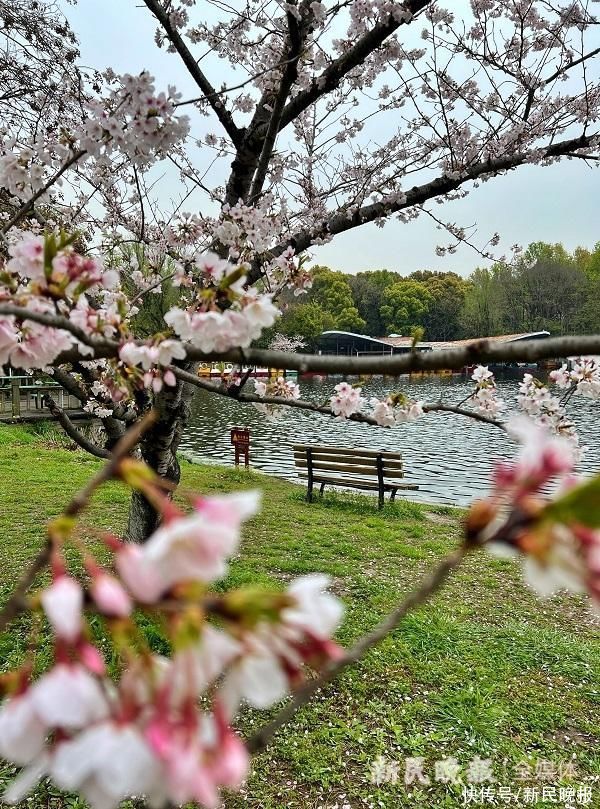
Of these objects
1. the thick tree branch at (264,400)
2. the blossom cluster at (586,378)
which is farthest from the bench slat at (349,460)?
the thick tree branch at (264,400)

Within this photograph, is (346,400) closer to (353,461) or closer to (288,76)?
(288,76)

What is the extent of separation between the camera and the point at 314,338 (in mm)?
48594

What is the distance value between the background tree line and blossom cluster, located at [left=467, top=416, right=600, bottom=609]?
142ft

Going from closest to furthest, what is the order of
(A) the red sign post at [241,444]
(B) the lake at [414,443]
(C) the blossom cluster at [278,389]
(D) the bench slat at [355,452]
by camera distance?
1. (C) the blossom cluster at [278,389]
2. (D) the bench slat at [355,452]
3. (B) the lake at [414,443]
4. (A) the red sign post at [241,444]

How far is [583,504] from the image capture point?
359 millimetres

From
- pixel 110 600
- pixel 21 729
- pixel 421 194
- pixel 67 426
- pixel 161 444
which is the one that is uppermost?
pixel 421 194

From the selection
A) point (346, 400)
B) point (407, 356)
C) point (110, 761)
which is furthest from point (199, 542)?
point (346, 400)

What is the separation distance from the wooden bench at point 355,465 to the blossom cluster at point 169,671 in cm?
827

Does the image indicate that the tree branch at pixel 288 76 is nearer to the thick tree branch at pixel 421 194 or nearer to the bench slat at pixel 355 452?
the thick tree branch at pixel 421 194

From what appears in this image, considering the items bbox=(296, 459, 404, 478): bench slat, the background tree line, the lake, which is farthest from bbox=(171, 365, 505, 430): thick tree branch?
the background tree line

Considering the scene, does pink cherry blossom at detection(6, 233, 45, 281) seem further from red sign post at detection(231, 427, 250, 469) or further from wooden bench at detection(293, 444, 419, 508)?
red sign post at detection(231, 427, 250, 469)

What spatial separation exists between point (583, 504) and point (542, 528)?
57 millimetres

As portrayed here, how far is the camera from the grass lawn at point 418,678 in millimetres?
2816

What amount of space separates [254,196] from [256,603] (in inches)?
146
